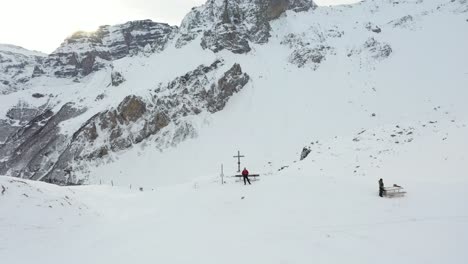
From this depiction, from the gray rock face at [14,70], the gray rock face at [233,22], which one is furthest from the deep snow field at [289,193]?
the gray rock face at [14,70]

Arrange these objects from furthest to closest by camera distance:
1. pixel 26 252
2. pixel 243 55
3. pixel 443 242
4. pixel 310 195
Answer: pixel 243 55
pixel 310 195
pixel 26 252
pixel 443 242

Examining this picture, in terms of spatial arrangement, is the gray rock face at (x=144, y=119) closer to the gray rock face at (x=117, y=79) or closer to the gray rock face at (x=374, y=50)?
the gray rock face at (x=117, y=79)

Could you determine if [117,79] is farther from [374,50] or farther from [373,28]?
[373,28]

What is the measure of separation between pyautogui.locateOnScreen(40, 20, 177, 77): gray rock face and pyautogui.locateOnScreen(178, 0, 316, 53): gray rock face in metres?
60.5

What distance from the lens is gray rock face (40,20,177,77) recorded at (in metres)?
149

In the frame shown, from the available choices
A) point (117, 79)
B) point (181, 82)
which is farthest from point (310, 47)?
point (117, 79)

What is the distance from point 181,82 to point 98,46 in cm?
9448

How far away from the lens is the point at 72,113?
288 feet

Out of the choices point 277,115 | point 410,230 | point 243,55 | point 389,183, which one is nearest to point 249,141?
point 277,115

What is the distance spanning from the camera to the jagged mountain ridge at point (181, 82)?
68.2 metres

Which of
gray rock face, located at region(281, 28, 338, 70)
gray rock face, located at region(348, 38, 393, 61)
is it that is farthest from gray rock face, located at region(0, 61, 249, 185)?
gray rock face, located at region(348, 38, 393, 61)

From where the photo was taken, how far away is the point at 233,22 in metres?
87.4

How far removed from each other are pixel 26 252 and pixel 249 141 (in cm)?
4665

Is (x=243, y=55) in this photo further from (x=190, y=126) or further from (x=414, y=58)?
(x=414, y=58)
